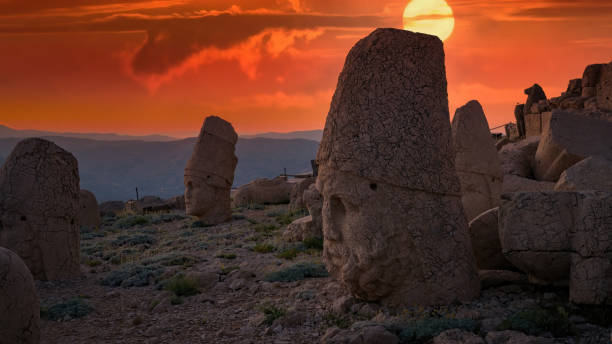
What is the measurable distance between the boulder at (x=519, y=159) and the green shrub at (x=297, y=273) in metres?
5.09

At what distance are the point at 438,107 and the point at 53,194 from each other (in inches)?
248

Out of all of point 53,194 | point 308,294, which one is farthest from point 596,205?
point 53,194

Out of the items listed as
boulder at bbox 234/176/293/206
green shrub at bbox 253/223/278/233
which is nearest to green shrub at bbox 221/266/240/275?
green shrub at bbox 253/223/278/233

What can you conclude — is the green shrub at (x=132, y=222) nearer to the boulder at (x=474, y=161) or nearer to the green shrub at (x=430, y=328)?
the boulder at (x=474, y=161)

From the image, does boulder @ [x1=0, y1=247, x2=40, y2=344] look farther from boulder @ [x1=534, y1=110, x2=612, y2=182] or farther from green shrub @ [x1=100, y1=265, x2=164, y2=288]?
boulder @ [x1=534, y1=110, x2=612, y2=182]

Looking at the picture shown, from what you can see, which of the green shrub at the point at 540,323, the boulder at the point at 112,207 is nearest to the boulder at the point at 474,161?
the green shrub at the point at 540,323

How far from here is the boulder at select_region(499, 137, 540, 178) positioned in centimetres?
1134

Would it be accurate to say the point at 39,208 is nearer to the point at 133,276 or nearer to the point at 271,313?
the point at 133,276

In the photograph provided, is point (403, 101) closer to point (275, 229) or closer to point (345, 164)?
point (345, 164)

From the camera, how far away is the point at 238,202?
20.3 meters

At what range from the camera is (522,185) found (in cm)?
1057

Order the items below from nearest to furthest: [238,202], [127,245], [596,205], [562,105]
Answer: [596,205], [127,245], [562,105], [238,202]

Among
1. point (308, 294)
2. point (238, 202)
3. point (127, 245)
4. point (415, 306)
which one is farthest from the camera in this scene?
point (238, 202)

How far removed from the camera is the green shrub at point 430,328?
5.11 meters
